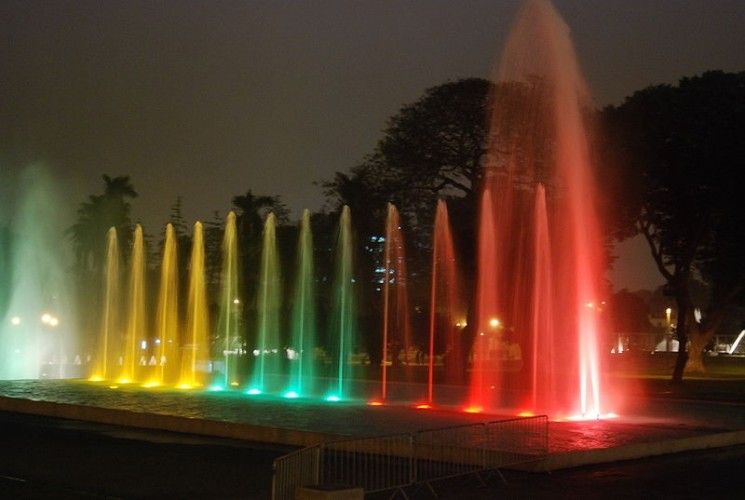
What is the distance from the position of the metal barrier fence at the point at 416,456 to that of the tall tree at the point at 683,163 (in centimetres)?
2969

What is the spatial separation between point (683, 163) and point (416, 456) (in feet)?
109

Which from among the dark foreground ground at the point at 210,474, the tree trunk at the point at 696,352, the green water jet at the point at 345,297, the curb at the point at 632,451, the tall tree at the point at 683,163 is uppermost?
the tall tree at the point at 683,163

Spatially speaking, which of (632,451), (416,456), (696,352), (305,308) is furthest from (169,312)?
(416,456)

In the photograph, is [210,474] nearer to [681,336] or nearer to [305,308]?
[681,336]

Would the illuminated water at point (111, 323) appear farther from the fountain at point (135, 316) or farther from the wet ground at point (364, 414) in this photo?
the wet ground at point (364, 414)

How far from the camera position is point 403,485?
13.6 m

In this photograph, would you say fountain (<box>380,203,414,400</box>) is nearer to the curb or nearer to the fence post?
the curb

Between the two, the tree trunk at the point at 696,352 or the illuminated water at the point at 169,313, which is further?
the tree trunk at the point at 696,352

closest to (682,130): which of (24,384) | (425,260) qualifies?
(425,260)

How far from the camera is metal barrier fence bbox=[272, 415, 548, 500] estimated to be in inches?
500

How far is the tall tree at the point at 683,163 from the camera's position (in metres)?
44.4

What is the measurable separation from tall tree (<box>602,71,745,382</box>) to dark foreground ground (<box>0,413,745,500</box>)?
26.0 meters

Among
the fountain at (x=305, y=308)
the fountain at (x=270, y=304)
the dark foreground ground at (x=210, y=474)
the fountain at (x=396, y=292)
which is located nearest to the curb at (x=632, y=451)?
the dark foreground ground at (x=210, y=474)

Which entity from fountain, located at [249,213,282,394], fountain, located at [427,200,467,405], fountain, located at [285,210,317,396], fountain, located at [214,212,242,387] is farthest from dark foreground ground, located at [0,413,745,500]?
fountain, located at [285,210,317,396]
